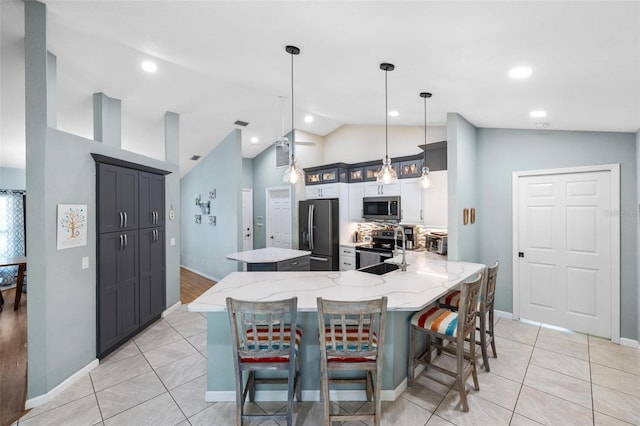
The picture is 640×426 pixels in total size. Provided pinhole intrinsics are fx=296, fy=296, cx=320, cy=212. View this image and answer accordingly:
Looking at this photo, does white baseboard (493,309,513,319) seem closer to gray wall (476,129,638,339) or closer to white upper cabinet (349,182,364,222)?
gray wall (476,129,638,339)

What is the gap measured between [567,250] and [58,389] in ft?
18.3

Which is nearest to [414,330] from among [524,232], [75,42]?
[524,232]

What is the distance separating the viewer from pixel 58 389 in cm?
253

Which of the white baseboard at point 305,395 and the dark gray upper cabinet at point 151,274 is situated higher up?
the dark gray upper cabinet at point 151,274

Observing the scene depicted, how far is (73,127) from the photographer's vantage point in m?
4.24

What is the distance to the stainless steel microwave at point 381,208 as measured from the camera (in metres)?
4.90

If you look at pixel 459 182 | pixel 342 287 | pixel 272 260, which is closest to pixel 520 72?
pixel 459 182

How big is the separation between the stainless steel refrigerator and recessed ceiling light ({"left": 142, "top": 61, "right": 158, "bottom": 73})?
333cm

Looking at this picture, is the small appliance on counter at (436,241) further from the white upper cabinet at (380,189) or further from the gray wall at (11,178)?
the gray wall at (11,178)

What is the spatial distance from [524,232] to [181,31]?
4554 mm

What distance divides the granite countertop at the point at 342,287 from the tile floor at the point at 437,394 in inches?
32.9

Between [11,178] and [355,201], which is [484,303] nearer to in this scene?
[355,201]

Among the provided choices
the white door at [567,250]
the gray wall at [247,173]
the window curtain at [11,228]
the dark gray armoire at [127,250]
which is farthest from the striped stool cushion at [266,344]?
the window curtain at [11,228]

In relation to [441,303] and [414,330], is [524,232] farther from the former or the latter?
[414,330]
